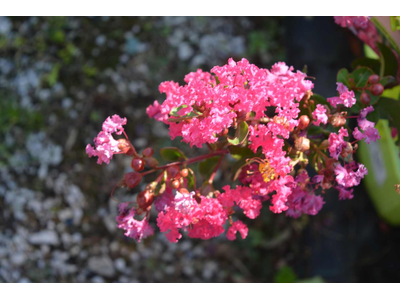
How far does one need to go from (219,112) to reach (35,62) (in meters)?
1.86

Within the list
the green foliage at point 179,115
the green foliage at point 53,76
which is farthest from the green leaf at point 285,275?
the green foliage at point 53,76

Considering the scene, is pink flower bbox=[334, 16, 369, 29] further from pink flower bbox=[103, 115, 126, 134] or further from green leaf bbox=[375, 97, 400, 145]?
pink flower bbox=[103, 115, 126, 134]

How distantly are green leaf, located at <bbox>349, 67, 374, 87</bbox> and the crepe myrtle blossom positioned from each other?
0.13 m

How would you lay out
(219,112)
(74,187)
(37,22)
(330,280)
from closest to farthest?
1. (219,112)
2. (330,280)
3. (74,187)
4. (37,22)

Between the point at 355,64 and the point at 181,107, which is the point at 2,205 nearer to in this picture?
the point at 181,107

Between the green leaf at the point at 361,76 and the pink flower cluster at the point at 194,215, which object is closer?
the pink flower cluster at the point at 194,215

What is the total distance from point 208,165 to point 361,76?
44 cm

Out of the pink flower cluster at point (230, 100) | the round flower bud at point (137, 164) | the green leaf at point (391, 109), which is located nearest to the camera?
the pink flower cluster at point (230, 100)

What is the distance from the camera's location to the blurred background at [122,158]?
183cm

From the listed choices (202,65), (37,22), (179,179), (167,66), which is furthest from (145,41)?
(179,179)

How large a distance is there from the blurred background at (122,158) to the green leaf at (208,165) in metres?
1.03

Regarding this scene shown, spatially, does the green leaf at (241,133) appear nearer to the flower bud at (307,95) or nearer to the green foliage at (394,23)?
the flower bud at (307,95)

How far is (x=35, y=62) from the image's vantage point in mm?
2131

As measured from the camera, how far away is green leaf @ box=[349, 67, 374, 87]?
873mm
